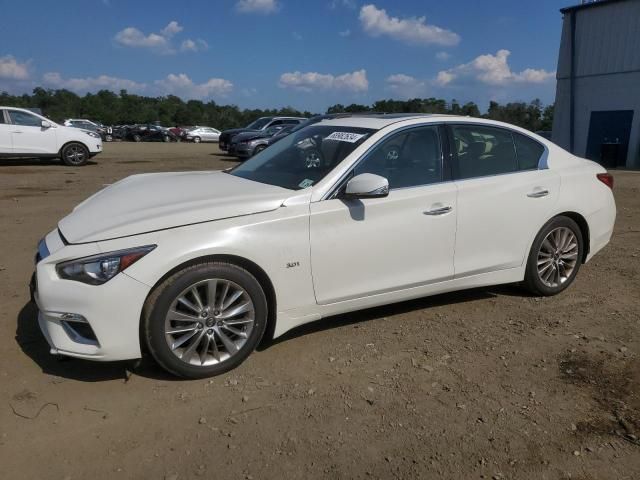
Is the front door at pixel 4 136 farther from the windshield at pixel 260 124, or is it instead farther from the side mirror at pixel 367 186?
the side mirror at pixel 367 186

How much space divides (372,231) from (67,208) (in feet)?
22.5

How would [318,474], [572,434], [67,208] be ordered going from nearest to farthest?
[318,474] < [572,434] < [67,208]

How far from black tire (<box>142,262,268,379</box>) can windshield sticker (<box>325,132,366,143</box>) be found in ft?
4.40

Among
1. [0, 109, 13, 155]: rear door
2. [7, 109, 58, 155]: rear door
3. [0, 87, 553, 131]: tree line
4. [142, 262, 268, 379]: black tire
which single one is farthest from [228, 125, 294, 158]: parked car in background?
[0, 87, 553, 131]: tree line

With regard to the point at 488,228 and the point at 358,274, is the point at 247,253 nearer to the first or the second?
the point at 358,274

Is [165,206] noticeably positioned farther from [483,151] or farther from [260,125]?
[260,125]

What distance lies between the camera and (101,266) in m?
3.13

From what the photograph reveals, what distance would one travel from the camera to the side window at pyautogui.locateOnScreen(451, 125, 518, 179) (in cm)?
438

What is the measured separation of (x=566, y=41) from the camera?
2312cm

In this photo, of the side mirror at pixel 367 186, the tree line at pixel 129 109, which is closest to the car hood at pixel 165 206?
the side mirror at pixel 367 186

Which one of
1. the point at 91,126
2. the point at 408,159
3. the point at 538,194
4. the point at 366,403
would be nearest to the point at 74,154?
the point at 408,159

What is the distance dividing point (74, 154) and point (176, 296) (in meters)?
14.6

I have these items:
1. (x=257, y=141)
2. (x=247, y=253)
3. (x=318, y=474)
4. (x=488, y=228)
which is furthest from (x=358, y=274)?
(x=257, y=141)

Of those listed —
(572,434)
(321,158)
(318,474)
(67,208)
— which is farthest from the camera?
(67,208)
